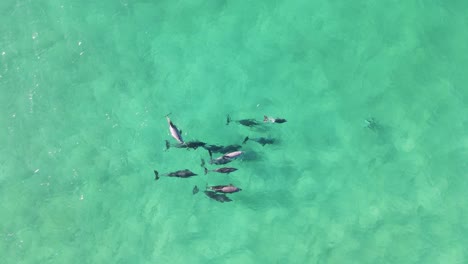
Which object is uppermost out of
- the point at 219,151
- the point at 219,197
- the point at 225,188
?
the point at 219,151

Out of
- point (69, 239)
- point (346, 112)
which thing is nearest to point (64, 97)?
point (69, 239)

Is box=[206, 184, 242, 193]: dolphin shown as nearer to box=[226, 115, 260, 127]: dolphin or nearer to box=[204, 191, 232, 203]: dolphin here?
box=[204, 191, 232, 203]: dolphin

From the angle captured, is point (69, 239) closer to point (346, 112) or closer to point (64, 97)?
point (64, 97)

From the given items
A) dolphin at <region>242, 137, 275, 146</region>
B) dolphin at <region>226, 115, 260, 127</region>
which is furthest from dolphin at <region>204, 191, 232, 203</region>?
dolphin at <region>226, 115, 260, 127</region>

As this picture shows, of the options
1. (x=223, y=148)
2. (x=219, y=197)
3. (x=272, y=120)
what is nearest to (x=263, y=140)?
(x=272, y=120)

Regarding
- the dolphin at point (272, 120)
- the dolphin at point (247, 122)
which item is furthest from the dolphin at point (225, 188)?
the dolphin at point (272, 120)

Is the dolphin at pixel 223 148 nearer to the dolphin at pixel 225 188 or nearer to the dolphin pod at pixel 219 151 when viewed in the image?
the dolphin pod at pixel 219 151

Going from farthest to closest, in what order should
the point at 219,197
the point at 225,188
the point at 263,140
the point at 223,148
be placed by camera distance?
the point at 263,140 < the point at 223,148 < the point at 219,197 < the point at 225,188

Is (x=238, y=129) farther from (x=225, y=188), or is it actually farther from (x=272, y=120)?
(x=225, y=188)
